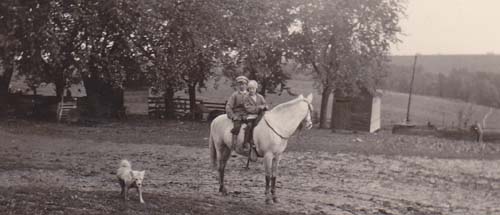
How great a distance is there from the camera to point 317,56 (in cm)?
3669

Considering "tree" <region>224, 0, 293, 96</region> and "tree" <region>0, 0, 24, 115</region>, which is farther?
"tree" <region>224, 0, 293, 96</region>

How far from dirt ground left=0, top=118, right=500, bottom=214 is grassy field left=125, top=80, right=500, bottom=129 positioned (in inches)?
384

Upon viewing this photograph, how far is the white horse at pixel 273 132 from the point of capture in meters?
12.0

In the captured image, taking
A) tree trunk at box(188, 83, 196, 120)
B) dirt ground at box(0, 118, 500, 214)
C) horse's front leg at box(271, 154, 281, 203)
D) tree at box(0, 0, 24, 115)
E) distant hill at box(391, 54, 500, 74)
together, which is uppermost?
distant hill at box(391, 54, 500, 74)

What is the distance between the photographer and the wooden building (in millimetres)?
39438

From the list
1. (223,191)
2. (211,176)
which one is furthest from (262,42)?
(223,191)

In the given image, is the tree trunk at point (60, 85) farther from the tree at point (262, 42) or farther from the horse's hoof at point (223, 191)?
the horse's hoof at point (223, 191)

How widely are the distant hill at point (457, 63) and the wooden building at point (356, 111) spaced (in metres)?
10.7

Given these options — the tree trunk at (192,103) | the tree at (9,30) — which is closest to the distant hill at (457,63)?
the tree trunk at (192,103)

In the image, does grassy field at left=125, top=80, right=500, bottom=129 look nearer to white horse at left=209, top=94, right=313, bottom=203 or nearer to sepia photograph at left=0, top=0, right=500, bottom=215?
sepia photograph at left=0, top=0, right=500, bottom=215

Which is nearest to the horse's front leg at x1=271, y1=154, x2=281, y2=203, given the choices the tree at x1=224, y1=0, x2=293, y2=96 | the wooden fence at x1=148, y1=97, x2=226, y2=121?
the tree at x1=224, y1=0, x2=293, y2=96

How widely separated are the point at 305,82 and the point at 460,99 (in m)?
13.2

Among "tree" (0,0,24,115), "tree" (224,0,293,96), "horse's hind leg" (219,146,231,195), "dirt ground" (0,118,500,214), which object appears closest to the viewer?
"dirt ground" (0,118,500,214)

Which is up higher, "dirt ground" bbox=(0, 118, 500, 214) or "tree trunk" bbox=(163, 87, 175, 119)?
"tree trunk" bbox=(163, 87, 175, 119)
